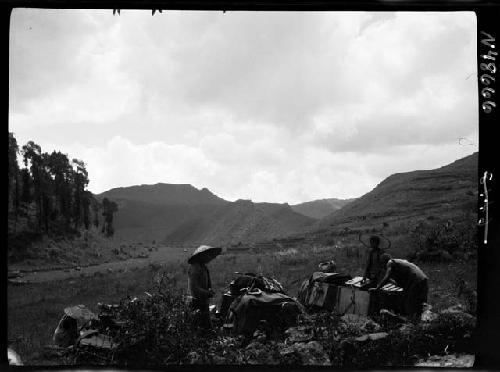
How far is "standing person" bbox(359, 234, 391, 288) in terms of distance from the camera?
7.82 meters

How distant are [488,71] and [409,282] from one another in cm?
351

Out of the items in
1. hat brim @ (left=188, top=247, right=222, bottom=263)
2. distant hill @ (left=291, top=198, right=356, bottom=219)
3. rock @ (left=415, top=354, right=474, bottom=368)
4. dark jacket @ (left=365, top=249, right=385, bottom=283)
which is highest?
distant hill @ (left=291, top=198, right=356, bottom=219)

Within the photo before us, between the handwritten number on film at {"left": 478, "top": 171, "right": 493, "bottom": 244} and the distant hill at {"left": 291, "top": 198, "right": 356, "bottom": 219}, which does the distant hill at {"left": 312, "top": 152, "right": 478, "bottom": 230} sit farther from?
the handwritten number on film at {"left": 478, "top": 171, "right": 493, "bottom": 244}

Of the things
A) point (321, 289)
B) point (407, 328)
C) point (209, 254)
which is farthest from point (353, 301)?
point (209, 254)

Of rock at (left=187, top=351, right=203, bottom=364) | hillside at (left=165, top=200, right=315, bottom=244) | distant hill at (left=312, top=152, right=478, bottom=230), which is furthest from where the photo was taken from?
hillside at (left=165, top=200, right=315, bottom=244)

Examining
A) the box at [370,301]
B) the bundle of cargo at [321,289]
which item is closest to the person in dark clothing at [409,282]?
the box at [370,301]

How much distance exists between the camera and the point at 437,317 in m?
7.27

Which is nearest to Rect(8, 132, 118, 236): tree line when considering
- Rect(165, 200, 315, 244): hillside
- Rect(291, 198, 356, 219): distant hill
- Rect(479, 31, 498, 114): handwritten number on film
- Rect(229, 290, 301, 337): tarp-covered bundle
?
Rect(165, 200, 315, 244): hillside

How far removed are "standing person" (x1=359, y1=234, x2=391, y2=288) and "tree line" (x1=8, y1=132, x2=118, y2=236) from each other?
480 cm

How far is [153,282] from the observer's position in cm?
791

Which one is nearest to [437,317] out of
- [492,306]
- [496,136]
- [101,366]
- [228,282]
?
[492,306]

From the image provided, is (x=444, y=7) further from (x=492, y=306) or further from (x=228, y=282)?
(x=228, y=282)

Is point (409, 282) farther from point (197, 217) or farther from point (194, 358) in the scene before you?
point (197, 217)

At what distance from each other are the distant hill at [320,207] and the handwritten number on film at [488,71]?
2870 mm
